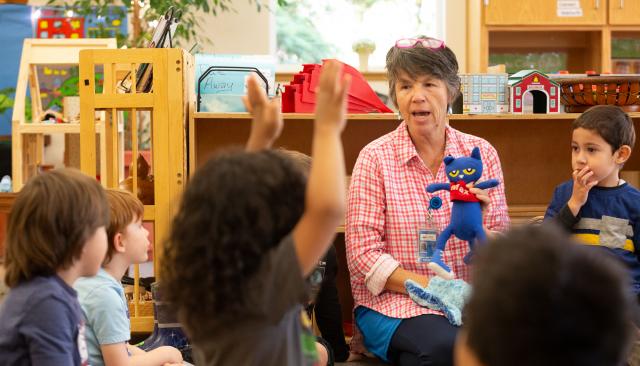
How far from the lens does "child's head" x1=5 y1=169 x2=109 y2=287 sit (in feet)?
5.05

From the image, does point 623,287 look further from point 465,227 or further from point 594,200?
point 594,200

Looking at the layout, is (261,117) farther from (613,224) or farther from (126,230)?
(613,224)

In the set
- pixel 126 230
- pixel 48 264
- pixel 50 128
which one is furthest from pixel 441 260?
pixel 50 128

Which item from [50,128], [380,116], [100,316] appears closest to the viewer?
[100,316]

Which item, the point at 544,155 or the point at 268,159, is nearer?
the point at 268,159

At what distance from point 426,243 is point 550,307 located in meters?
1.58

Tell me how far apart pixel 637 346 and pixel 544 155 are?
1277 millimetres

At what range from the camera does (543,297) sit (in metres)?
0.84

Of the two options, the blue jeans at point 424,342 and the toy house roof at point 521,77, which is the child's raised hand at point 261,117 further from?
the toy house roof at point 521,77

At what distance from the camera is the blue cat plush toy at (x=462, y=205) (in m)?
2.29

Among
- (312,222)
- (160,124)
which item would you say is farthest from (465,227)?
(312,222)

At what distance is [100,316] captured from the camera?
6.36ft

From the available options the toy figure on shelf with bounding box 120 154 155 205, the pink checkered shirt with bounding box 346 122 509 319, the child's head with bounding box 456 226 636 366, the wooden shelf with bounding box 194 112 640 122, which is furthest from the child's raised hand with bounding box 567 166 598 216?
the child's head with bounding box 456 226 636 366

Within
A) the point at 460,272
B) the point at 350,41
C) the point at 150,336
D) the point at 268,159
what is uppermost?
the point at 350,41
